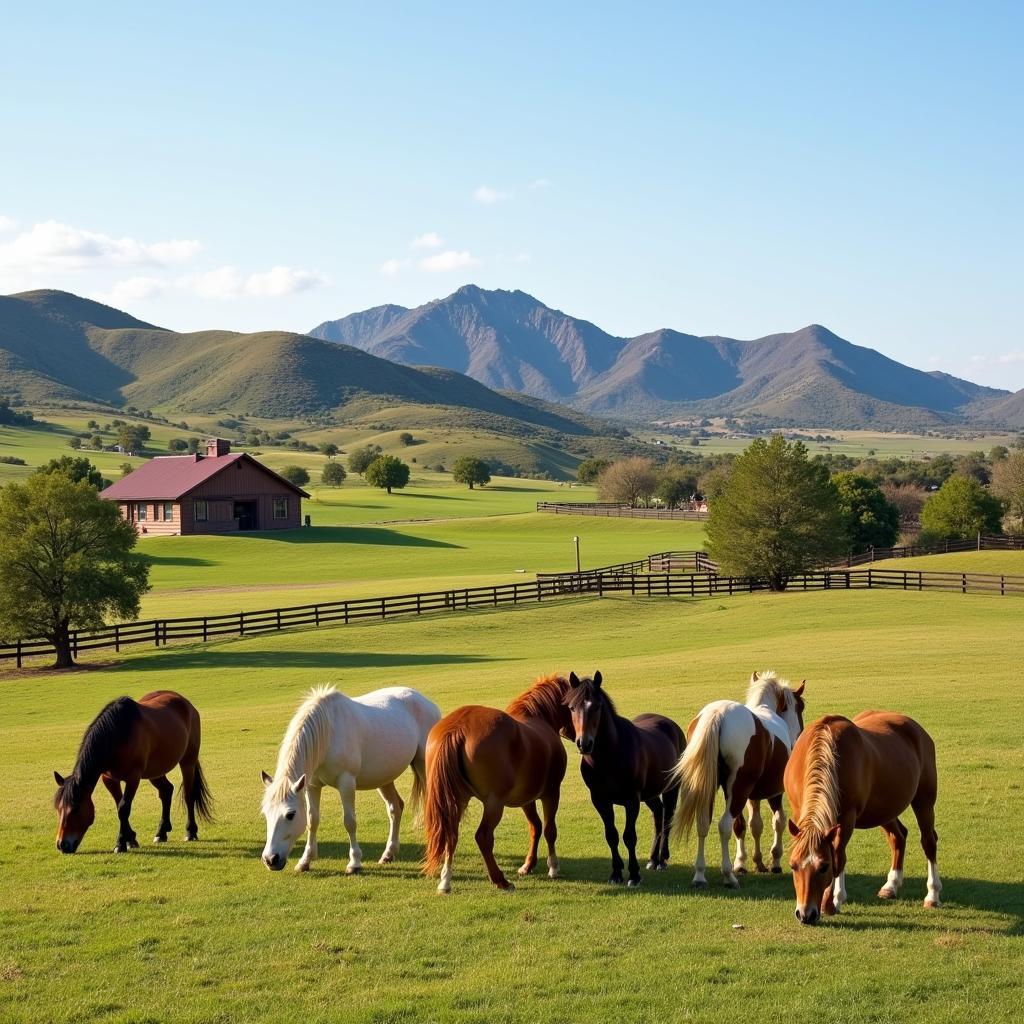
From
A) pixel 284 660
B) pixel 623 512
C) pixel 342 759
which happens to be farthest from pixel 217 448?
pixel 342 759

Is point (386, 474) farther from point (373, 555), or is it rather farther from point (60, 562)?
point (60, 562)

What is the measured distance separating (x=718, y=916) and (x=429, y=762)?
2605 mm

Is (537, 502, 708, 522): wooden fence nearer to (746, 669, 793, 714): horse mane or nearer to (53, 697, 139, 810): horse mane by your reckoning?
(746, 669, 793, 714): horse mane

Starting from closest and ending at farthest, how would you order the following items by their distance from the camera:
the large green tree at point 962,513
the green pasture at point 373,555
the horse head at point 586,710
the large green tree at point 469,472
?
the horse head at point 586,710
the green pasture at point 373,555
the large green tree at point 962,513
the large green tree at point 469,472

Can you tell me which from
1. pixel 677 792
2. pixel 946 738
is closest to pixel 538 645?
pixel 946 738

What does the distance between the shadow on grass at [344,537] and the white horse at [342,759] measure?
217 feet

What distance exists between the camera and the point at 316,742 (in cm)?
1038

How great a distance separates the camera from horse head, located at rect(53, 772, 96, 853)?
11.1 metres

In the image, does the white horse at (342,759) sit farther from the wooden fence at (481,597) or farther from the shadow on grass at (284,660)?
the wooden fence at (481,597)

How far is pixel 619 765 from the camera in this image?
32.7ft

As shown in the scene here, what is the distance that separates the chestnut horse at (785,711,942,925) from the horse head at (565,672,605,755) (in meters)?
1.57

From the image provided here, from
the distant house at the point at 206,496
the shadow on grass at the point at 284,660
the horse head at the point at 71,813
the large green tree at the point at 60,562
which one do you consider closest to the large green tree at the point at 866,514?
the distant house at the point at 206,496

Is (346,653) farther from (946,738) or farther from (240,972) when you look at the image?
(240,972)

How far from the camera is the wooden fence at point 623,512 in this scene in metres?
98.6
